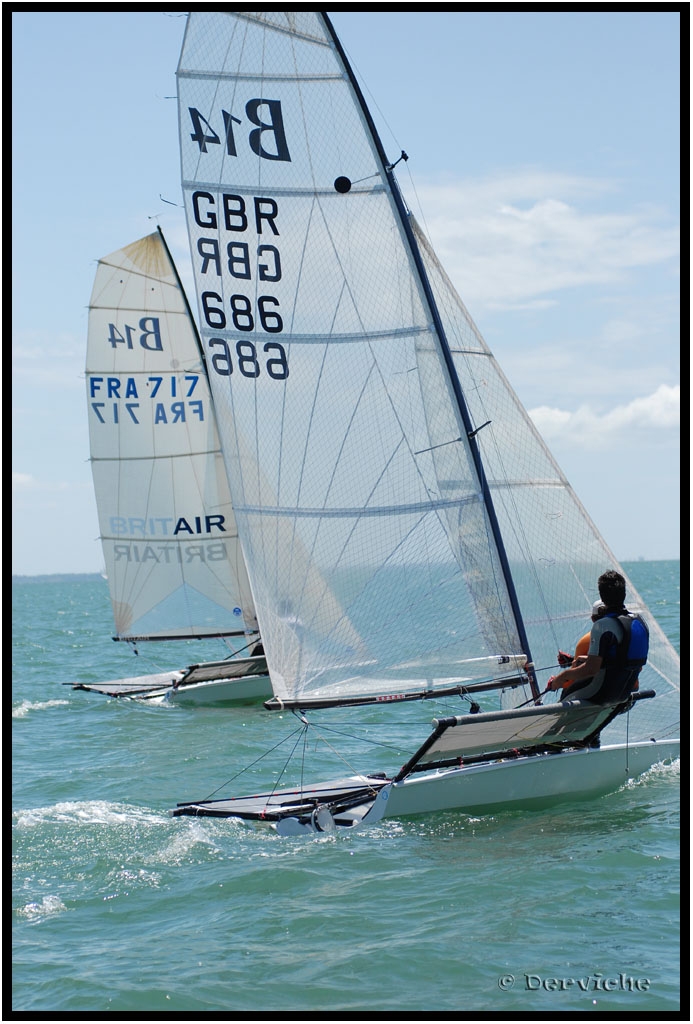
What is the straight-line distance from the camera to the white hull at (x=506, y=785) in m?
8.74

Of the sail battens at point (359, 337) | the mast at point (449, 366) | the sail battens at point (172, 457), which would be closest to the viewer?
the mast at point (449, 366)


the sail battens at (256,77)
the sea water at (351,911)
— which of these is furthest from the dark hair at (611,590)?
the sail battens at (256,77)

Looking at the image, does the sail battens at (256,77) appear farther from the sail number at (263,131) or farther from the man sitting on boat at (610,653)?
the man sitting on boat at (610,653)

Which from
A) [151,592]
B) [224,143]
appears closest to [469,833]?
[224,143]

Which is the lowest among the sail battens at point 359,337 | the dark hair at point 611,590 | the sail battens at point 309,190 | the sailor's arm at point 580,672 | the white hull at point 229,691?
the white hull at point 229,691

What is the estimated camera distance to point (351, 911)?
7297 millimetres

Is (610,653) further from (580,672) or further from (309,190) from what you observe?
(309,190)

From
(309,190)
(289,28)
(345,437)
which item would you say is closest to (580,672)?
(345,437)

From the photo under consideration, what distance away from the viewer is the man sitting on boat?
8.73 meters

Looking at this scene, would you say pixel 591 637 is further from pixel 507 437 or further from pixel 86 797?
pixel 86 797

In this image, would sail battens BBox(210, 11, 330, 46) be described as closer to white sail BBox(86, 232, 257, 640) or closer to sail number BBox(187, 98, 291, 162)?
sail number BBox(187, 98, 291, 162)

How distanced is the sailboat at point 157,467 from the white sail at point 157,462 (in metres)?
0.02

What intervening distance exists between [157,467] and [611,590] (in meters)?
11.8

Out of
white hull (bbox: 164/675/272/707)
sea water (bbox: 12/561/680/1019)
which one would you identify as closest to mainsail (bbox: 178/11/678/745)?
sea water (bbox: 12/561/680/1019)
